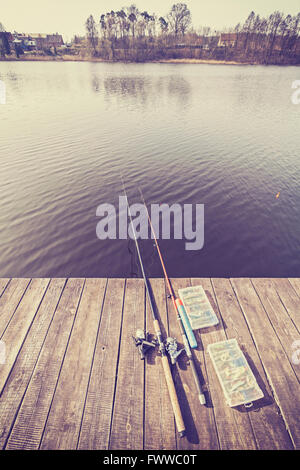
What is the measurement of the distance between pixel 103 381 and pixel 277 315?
4.00 metres

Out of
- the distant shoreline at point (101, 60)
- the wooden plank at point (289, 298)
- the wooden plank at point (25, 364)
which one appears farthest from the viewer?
the distant shoreline at point (101, 60)

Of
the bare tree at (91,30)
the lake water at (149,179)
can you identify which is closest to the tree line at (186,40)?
the bare tree at (91,30)

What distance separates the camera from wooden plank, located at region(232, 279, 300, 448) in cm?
361

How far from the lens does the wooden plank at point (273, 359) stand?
361 centimetres

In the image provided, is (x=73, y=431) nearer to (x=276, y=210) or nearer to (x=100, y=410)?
(x=100, y=410)

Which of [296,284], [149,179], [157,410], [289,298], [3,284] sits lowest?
[157,410]

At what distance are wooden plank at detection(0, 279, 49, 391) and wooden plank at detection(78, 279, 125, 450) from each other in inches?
62.6

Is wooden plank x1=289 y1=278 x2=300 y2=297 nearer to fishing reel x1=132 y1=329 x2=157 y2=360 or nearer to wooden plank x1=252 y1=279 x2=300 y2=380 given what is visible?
wooden plank x1=252 y1=279 x2=300 y2=380

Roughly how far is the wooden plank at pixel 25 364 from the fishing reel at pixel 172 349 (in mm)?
2571

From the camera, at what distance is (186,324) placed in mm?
4676

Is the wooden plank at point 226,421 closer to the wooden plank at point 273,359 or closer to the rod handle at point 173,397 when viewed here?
the rod handle at point 173,397

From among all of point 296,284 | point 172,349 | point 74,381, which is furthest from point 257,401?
point 296,284

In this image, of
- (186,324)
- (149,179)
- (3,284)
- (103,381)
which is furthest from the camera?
(149,179)

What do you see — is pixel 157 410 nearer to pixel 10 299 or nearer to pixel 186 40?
pixel 10 299
